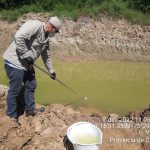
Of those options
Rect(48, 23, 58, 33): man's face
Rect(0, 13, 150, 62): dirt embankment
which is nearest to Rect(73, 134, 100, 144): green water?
Rect(48, 23, 58, 33): man's face

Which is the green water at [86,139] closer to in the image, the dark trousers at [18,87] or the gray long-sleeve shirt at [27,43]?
the dark trousers at [18,87]

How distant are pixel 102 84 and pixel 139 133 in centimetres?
368

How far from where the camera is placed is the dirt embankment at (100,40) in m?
11.1

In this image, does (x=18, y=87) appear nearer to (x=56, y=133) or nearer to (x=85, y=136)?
(x=56, y=133)

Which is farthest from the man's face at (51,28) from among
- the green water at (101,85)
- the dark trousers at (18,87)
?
the green water at (101,85)

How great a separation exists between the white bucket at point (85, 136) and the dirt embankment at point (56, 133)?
32 centimetres

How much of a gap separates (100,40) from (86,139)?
253 inches

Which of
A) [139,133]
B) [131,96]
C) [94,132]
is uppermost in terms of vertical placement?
[94,132]

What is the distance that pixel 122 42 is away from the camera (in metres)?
11.2

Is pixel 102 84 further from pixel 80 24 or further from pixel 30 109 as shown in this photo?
pixel 30 109

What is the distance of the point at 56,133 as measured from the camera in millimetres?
5754

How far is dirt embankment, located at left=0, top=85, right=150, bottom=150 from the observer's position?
5516 mm

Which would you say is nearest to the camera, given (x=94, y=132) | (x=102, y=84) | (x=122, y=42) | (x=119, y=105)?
(x=94, y=132)

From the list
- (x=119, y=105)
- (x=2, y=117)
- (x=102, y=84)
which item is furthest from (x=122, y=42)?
(x=2, y=117)
